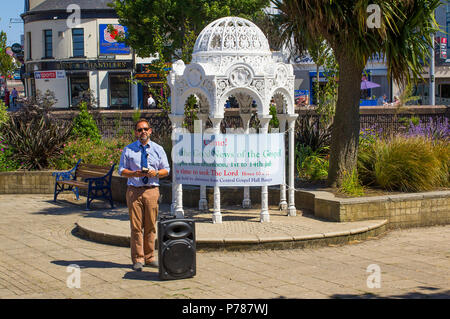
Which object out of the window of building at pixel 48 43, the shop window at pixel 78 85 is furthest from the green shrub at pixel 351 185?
the window of building at pixel 48 43

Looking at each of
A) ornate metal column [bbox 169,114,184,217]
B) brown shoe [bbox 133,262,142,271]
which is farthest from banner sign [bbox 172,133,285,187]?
brown shoe [bbox 133,262,142,271]

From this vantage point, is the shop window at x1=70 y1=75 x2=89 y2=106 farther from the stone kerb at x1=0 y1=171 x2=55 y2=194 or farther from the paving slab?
the paving slab

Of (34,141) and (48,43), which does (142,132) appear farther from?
(48,43)

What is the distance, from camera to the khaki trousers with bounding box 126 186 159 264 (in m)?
8.51

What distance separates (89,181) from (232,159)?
14.0 ft

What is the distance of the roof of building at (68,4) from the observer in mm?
46094

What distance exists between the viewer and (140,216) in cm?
855

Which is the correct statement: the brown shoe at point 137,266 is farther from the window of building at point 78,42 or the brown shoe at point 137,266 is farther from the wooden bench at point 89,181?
the window of building at point 78,42

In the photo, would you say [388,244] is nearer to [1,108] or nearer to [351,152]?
[351,152]

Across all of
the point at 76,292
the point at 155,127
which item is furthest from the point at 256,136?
the point at 155,127

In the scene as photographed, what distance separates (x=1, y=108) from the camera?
19.2 m

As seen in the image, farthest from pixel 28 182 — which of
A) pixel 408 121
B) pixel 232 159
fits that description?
pixel 408 121

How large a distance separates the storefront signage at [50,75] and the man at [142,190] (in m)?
39.6
